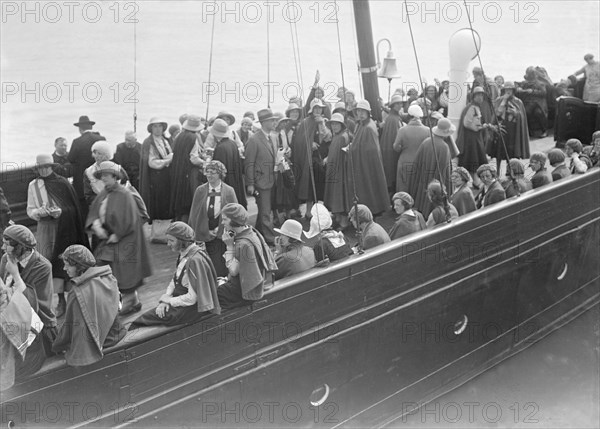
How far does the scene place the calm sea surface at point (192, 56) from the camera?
68.5ft

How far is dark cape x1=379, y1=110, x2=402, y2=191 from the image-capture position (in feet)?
26.1

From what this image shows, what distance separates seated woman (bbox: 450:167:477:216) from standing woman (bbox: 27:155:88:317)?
10.3ft

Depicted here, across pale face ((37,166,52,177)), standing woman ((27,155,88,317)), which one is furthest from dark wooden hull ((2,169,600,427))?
pale face ((37,166,52,177))

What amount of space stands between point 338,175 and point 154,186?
170 centimetres

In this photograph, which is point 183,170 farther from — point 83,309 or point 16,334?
point 16,334

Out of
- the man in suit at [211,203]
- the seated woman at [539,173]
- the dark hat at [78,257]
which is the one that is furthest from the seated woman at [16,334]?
the seated woman at [539,173]

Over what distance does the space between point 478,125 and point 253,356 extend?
489 cm

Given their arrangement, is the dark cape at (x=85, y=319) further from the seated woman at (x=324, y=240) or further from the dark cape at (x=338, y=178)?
the dark cape at (x=338, y=178)

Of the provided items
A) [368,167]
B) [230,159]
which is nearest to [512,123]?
[368,167]

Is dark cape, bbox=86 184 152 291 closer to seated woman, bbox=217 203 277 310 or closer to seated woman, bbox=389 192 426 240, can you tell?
seated woman, bbox=217 203 277 310

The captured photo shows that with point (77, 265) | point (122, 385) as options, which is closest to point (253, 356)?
point (122, 385)

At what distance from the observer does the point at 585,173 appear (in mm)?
7715

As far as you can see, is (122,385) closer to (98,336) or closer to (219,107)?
(98,336)

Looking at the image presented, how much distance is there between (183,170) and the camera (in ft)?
20.9
